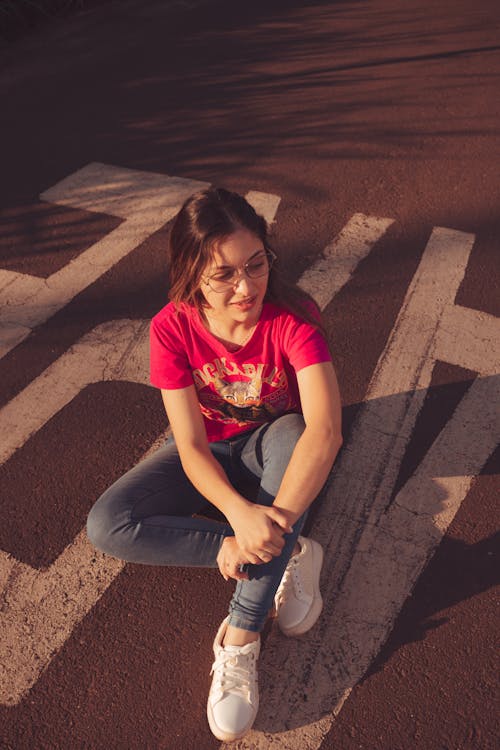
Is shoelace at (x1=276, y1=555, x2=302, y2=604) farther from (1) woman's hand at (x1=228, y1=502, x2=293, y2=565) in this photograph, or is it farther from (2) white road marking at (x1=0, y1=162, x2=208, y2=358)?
(2) white road marking at (x1=0, y1=162, x2=208, y2=358)

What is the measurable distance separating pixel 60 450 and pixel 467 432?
6.85ft

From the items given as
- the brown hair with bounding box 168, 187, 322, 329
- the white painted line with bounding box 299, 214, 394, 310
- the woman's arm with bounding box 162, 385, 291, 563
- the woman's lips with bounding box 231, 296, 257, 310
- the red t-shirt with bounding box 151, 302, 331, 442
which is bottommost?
the white painted line with bounding box 299, 214, 394, 310

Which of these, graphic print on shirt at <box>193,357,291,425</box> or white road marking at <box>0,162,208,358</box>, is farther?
white road marking at <box>0,162,208,358</box>

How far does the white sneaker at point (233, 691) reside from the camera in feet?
8.51

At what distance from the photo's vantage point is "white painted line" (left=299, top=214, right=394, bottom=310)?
4.76m

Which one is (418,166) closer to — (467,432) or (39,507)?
(467,432)

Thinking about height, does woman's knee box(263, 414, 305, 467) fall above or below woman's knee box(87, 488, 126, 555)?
above

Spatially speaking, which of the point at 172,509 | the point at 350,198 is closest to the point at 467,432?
the point at 172,509

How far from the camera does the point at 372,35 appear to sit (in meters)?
9.11

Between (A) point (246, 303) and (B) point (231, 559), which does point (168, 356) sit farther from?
(B) point (231, 559)

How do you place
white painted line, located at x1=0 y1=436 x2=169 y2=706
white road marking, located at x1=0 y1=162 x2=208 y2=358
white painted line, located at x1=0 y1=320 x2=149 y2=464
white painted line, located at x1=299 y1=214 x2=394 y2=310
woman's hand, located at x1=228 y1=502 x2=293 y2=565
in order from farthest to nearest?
white painted line, located at x1=299 y1=214 x2=394 y2=310, white road marking, located at x1=0 y1=162 x2=208 y2=358, white painted line, located at x1=0 y1=320 x2=149 y2=464, white painted line, located at x1=0 y1=436 x2=169 y2=706, woman's hand, located at x1=228 y1=502 x2=293 y2=565

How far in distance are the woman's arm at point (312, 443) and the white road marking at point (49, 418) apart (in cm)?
95

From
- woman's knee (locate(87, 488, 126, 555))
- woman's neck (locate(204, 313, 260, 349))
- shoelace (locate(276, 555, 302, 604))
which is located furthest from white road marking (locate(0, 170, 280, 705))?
woman's neck (locate(204, 313, 260, 349))

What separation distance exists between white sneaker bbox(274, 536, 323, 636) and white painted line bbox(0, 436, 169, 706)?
2.45ft
